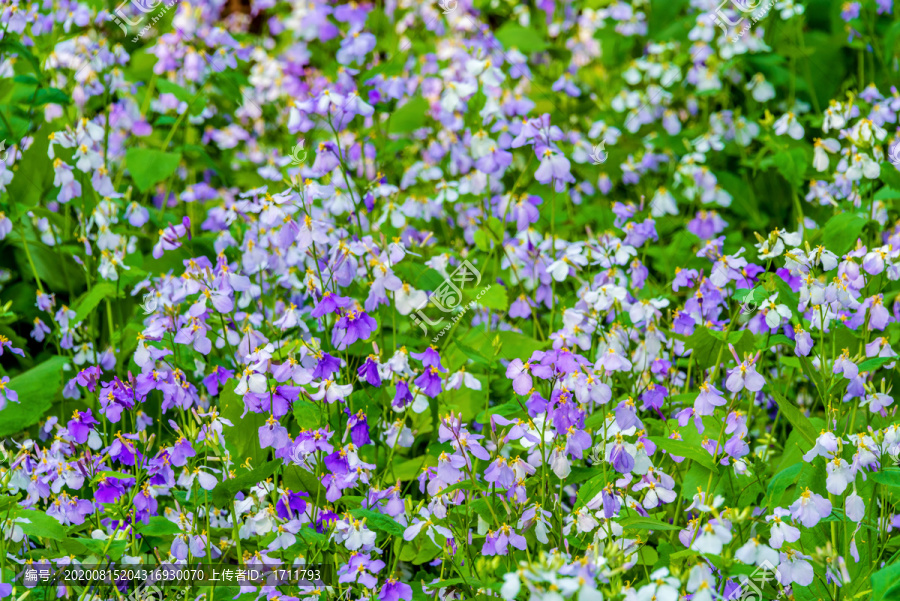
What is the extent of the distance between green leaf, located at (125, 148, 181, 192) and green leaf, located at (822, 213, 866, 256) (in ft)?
6.25

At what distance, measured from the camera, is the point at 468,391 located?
2293mm

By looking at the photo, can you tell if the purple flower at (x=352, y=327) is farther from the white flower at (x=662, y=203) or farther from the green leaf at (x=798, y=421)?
the white flower at (x=662, y=203)

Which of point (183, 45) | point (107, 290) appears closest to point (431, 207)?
point (107, 290)

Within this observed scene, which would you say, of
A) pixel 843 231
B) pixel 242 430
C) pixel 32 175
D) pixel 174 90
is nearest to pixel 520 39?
pixel 174 90

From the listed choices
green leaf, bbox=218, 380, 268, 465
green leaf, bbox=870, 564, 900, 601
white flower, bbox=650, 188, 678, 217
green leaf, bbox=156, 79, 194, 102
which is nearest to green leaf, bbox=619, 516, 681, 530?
green leaf, bbox=870, 564, 900, 601

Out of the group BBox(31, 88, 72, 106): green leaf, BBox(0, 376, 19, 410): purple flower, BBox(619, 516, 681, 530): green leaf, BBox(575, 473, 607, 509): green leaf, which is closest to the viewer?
BBox(619, 516, 681, 530): green leaf

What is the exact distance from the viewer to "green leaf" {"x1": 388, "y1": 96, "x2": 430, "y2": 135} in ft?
11.1

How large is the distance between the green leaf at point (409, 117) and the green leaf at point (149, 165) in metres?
0.83

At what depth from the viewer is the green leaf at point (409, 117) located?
3.40 m

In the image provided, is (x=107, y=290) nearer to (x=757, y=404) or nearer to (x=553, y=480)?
(x=553, y=480)

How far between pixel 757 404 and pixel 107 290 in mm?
1672

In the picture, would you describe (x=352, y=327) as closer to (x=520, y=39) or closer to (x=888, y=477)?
(x=888, y=477)

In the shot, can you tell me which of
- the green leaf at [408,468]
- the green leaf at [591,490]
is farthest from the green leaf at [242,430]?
the green leaf at [591,490]

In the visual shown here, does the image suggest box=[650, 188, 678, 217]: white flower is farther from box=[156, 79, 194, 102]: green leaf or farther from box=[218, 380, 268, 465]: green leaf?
box=[156, 79, 194, 102]: green leaf
